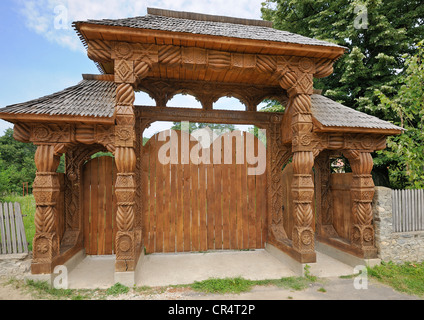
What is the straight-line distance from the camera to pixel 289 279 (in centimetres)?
416

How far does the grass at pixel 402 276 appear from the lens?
3.89 m

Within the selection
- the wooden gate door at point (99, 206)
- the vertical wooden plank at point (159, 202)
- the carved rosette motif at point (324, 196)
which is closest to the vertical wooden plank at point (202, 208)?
the vertical wooden plank at point (159, 202)

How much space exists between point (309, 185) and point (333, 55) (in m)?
2.59

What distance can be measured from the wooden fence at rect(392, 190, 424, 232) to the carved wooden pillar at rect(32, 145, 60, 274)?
21.8 ft

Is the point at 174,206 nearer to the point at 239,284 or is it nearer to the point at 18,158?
the point at 239,284

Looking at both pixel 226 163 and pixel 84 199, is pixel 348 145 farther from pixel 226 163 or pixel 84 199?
pixel 84 199

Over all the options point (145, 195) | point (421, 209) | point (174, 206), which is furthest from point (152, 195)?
point (421, 209)

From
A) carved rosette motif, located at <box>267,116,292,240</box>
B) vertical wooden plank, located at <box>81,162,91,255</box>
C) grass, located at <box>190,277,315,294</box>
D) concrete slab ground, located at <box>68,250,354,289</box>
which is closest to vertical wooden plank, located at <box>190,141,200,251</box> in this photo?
concrete slab ground, located at <box>68,250,354,289</box>

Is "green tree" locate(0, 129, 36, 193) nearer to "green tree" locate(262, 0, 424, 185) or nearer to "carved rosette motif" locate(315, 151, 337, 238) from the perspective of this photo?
"carved rosette motif" locate(315, 151, 337, 238)

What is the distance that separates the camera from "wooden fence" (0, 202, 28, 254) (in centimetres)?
405

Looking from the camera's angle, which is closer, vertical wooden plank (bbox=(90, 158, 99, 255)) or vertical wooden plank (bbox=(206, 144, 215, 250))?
vertical wooden plank (bbox=(90, 158, 99, 255))

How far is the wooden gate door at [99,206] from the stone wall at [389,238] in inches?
228

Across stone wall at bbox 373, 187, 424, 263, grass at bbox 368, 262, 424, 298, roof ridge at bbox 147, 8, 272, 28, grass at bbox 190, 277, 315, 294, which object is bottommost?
grass at bbox 368, 262, 424, 298
